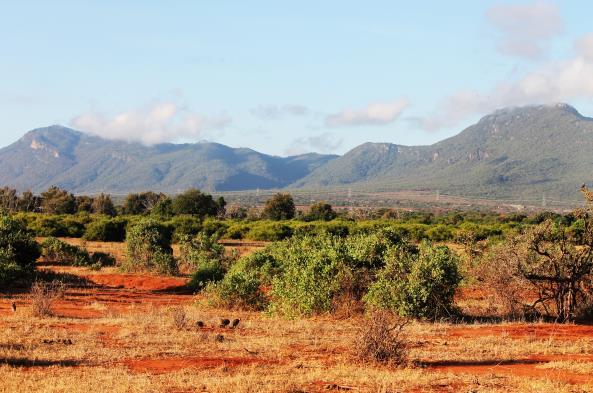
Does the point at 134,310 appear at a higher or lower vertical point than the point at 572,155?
lower

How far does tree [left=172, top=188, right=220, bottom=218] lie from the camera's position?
7425 cm

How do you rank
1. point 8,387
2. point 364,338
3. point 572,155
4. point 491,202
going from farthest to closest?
point 572,155
point 491,202
point 364,338
point 8,387

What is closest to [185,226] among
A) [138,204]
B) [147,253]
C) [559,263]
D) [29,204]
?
[147,253]

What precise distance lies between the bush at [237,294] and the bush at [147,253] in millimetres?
9513

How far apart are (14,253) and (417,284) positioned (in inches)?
617

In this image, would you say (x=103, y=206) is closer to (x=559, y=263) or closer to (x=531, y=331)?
(x=559, y=263)

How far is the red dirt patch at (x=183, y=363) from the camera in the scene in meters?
11.9

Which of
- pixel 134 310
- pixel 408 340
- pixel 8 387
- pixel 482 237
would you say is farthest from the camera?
pixel 482 237

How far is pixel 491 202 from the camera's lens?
16250 centimetres

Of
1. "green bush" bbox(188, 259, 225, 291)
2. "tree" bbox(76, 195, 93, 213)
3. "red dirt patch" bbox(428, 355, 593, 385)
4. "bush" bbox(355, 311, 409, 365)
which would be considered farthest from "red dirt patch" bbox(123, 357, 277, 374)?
"tree" bbox(76, 195, 93, 213)

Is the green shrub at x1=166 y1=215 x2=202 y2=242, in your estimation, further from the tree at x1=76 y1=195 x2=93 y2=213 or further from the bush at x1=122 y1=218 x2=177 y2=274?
the tree at x1=76 y1=195 x2=93 y2=213

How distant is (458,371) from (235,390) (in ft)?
12.8

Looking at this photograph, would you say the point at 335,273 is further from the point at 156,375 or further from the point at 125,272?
the point at 125,272

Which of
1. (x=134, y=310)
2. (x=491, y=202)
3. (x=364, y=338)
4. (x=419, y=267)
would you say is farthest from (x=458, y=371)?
(x=491, y=202)
